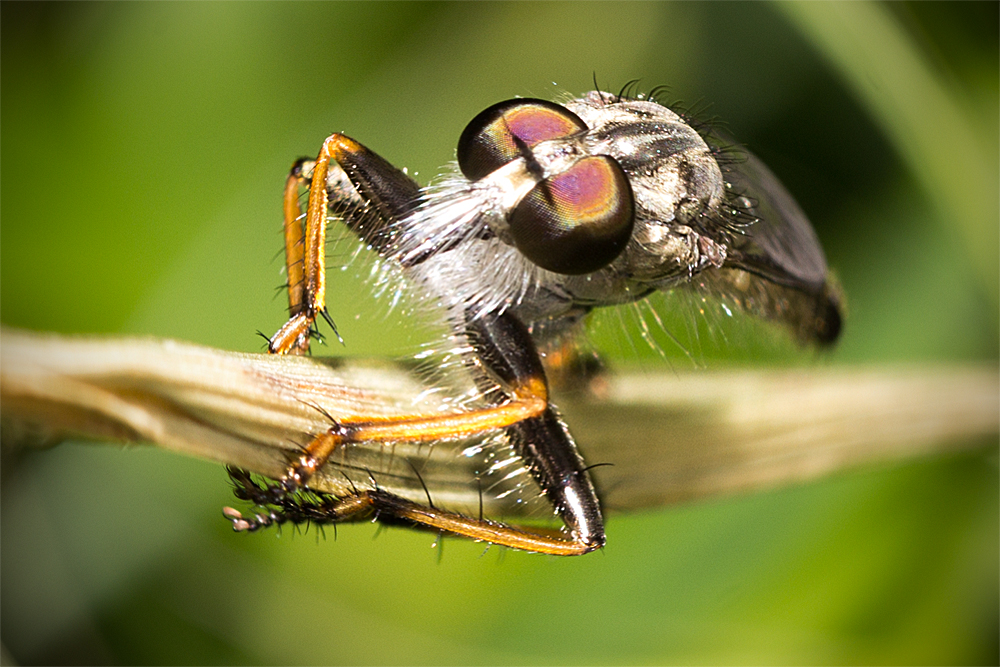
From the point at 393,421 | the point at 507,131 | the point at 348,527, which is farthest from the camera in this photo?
the point at 348,527

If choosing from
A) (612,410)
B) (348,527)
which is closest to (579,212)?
(612,410)

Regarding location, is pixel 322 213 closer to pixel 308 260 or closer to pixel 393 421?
pixel 308 260

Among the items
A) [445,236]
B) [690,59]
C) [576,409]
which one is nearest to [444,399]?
[445,236]

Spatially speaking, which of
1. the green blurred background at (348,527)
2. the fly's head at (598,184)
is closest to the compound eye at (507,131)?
the fly's head at (598,184)

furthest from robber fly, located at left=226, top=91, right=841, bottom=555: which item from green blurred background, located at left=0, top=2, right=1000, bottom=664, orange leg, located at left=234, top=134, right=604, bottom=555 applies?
green blurred background, located at left=0, top=2, right=1000, bottom=664

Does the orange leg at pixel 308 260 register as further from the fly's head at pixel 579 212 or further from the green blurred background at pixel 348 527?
the green blurred background at pixel 348 527

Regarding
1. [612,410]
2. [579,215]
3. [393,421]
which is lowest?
[612,410]

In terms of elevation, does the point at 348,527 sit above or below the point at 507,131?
below
